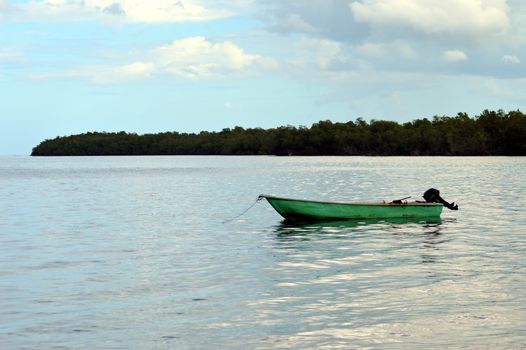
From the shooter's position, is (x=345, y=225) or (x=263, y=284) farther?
(x=345, y=225)

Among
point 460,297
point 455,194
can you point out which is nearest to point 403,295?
point 460,297

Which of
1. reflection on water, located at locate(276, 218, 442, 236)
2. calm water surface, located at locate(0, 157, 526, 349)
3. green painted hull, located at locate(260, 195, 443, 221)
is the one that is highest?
green painted hull, located at locate(260, 195, 443, 221)

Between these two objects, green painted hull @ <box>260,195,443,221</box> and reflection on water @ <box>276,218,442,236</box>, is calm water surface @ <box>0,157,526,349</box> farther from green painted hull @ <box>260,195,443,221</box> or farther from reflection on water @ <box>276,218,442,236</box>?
green painted hull @ <box>260,195,443,221</box>

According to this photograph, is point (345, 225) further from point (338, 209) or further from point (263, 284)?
point (263, 284)

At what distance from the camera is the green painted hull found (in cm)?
3916

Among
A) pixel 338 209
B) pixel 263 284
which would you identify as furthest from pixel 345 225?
pixel 263 284

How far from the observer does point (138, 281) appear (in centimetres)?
2381

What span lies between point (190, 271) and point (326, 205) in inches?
583

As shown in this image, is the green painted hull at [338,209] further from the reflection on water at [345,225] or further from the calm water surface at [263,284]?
the calm water surface at [263,284]

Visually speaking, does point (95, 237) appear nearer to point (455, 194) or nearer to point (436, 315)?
point (436, 315)

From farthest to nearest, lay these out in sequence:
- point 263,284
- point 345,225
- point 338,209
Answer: point 338,209
point 345,225
point 263,284

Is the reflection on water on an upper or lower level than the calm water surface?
upper

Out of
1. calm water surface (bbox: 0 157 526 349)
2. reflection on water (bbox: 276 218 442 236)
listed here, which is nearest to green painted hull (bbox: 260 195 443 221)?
reflection on water (bbox: 276 218 442 236)

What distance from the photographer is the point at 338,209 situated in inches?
1555
